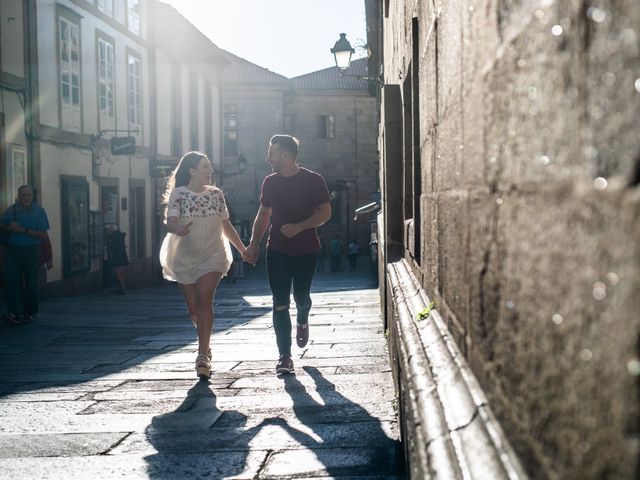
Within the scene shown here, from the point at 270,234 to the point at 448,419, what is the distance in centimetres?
538

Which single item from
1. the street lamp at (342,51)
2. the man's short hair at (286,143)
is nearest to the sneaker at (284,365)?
the man's short hair at (286,143)

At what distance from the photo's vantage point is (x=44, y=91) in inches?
749

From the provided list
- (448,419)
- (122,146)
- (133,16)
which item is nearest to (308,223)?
(448,419)

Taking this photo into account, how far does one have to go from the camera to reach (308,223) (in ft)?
23.5

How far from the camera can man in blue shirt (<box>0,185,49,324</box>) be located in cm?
1173

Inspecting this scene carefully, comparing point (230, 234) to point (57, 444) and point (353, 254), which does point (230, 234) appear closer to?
point (57, 444)

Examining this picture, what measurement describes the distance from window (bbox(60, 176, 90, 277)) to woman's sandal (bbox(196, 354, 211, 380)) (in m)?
13.6

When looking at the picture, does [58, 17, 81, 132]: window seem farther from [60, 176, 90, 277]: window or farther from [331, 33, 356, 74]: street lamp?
[331, 33, 356, 74]: street lamp

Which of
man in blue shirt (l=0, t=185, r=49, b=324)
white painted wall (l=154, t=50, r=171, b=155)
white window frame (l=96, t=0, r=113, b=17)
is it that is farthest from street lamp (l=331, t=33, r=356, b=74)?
man in blue shirt (l=0, t=185, r=49, b=324)

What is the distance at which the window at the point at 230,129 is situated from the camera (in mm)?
45562

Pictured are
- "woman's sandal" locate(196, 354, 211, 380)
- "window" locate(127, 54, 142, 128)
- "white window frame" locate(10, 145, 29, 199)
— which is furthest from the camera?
"window" locate(127, 54, 142, 128)

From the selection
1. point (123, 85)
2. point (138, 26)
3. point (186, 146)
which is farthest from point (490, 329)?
point (186, 146)

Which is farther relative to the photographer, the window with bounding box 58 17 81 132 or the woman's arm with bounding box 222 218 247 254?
the window with bounding box 58 17 81 132

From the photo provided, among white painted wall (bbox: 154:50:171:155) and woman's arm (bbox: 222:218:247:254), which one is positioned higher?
white painted wall (bbox: 154:50:171:155)
